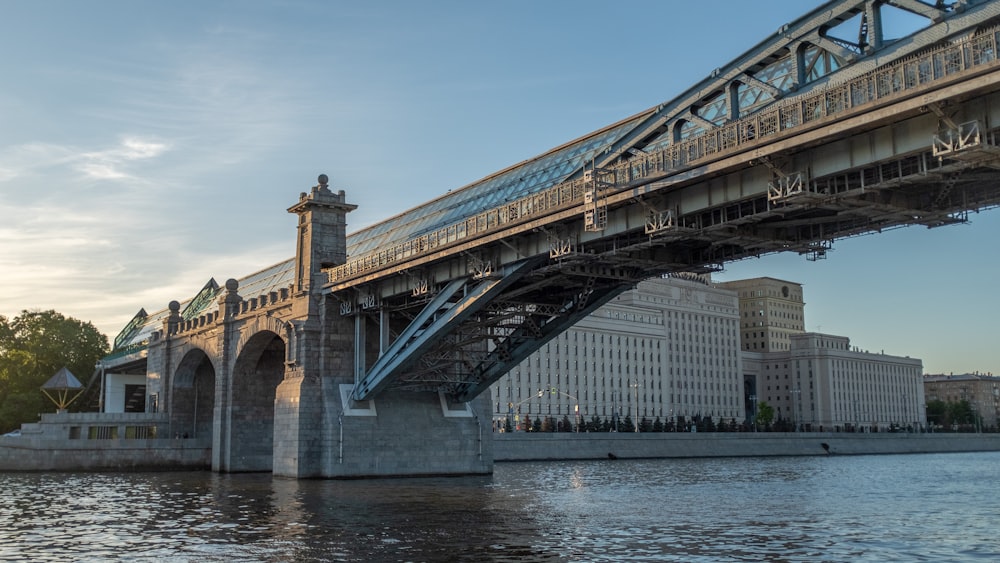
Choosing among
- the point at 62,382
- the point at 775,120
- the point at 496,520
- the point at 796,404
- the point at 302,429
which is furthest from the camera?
the point at 796,404

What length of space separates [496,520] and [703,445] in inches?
2868

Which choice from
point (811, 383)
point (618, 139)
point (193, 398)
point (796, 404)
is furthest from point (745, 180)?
point (796, 404)

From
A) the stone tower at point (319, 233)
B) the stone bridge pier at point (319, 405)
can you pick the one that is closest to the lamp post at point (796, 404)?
the stone bridge pier at point (319, 405)

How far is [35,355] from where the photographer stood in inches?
4028

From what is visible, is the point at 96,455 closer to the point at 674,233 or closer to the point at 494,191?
the point at 494,191

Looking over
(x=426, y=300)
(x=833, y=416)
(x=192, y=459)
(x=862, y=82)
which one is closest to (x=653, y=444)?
(x=192, y=459)

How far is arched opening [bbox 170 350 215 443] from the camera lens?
75.9 metres

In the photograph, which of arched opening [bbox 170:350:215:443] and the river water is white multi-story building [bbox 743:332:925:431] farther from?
the river water

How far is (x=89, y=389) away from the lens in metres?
113

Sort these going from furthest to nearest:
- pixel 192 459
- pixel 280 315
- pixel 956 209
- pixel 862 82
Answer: pixel 192 459 → pixel 280 315 → pixel 956 209 → pixel 862 82

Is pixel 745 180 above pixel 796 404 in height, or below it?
above

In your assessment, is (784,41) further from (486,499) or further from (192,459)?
(192,459)

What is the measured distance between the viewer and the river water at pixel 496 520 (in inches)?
938

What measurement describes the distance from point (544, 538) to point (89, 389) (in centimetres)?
9940
